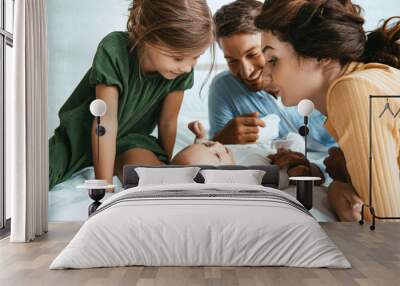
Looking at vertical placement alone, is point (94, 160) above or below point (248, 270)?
above

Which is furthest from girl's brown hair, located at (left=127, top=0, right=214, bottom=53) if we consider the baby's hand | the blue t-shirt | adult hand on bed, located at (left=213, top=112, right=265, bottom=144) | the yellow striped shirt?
the yellow striped shirt

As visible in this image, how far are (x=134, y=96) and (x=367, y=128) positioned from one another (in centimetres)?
301

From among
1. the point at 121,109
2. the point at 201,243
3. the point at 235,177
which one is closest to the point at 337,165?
the point at 235,177

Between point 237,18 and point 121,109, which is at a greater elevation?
point 237,18

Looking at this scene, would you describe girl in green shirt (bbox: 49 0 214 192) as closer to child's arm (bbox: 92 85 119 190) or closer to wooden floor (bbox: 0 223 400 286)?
child's arm (bbox: 92 85 119 190)

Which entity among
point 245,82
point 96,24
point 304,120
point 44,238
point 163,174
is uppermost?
point 96,24

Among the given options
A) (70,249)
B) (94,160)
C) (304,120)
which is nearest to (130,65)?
(94,160)

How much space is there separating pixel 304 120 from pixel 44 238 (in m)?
3.56

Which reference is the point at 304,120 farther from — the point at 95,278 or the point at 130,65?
the point at 95,278

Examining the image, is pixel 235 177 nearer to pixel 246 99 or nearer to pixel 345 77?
pixel 246 99

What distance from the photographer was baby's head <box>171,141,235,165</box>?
303 inches

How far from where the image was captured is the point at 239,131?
25.3ft

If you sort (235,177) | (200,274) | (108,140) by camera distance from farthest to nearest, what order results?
(108,140) < (235,177) < (200,274)

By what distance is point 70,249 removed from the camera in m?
4.63
